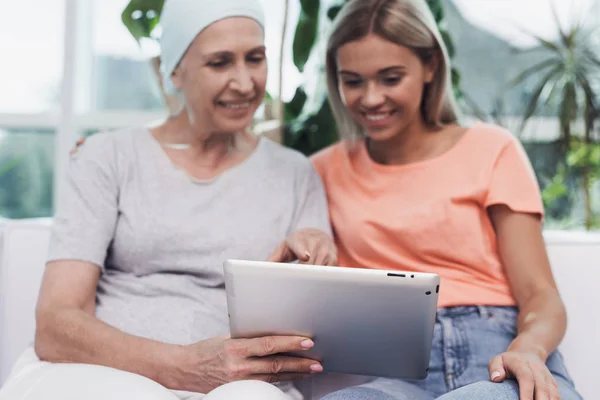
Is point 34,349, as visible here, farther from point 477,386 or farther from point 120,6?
point 120,6

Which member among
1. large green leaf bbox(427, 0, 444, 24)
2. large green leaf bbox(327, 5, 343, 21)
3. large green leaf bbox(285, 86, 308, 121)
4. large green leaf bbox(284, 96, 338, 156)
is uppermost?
large green leaf bbox(427, 0, 444, 24)

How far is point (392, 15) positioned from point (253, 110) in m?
0.36

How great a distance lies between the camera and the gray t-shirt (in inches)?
51.8

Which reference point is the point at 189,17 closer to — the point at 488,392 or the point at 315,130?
the point at 315,130

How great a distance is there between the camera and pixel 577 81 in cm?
266

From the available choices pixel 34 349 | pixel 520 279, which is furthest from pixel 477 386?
pixel 34 349

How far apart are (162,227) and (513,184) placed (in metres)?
0.72

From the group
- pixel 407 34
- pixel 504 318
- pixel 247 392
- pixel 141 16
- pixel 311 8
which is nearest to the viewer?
pixel 247 392

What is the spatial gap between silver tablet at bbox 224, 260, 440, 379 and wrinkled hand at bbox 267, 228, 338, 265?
0.60 ft

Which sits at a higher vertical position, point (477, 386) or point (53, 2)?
point (53, 2)

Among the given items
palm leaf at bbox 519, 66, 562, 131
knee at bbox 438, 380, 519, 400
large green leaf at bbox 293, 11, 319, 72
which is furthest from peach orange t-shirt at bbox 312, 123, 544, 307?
palm leaf at bbox 519, 66, 562, 131

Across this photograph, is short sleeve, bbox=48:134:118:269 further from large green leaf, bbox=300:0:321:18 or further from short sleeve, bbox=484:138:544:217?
large green leaf, bbox=300:0:321:18

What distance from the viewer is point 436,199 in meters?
1.42

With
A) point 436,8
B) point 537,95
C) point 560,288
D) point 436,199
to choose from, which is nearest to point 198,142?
point 436,199
